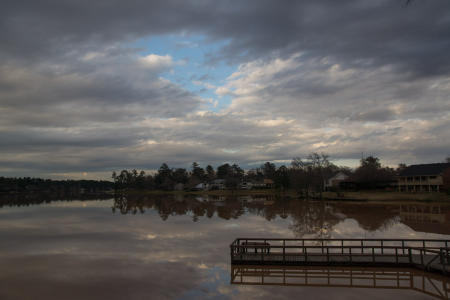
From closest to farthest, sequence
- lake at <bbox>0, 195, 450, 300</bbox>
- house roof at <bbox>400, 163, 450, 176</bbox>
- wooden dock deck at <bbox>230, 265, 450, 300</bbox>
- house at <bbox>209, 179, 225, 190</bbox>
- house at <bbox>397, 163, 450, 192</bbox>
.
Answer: lake at <bbox>0, 195, 450, 300</bbox>
wooden dock deck at <bbox>230, 265, 450, 300</bbox>
house at <bbox>397, 163, 450, 192</bbox>
house roof at <bbox>400, 163, 450, 176</bbox>
house at <bbox>209, 179, 225, 190</bbox>

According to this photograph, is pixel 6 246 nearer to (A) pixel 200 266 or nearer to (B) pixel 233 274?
(A) pixel 200 266

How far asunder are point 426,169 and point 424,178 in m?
1.98

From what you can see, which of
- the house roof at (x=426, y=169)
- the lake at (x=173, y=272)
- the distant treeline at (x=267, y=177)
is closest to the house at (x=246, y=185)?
the distant treeline at (x=267, y=177)

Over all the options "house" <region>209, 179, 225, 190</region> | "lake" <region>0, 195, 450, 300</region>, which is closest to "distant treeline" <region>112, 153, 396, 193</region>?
"house" <region>209, 179, 225, 190</region>

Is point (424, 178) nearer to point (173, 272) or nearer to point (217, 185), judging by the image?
point (173, 272)

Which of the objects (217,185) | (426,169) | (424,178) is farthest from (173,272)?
(217,185)

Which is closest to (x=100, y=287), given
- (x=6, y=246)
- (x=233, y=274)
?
(x=233, y=274)

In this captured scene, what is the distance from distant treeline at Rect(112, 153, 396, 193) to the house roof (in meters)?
4.56

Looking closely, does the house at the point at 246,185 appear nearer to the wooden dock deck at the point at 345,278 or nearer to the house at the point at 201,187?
the house at the point at 201,187

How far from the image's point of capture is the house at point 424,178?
62459 millimetres

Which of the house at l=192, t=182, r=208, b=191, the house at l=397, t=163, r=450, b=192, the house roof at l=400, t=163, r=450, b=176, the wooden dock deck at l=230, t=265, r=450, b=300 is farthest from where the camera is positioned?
the house at l=192, t=182, r=208, b=191

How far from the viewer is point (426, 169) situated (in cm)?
6719

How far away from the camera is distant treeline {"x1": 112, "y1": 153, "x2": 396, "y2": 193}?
3007 inches

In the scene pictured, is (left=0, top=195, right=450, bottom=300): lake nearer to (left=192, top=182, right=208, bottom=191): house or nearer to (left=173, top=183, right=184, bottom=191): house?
(left=192, top=182, right=208, bottom=191): house
